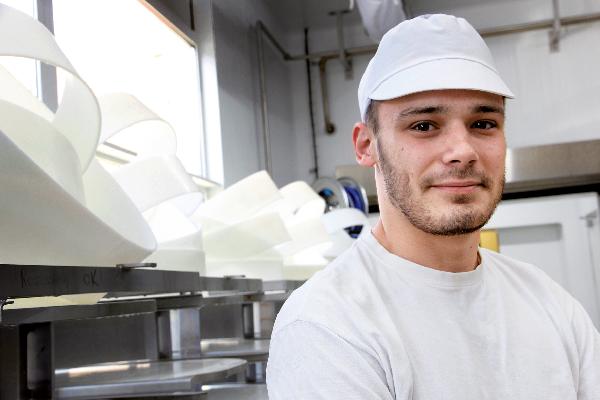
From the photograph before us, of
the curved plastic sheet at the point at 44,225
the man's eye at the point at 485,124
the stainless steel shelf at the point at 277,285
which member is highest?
the man's eye at the point at 485,124

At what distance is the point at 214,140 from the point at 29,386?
2.08 m

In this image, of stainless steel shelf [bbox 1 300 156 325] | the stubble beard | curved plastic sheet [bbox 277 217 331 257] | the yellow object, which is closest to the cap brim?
the stubble beard

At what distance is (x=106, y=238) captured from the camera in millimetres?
992

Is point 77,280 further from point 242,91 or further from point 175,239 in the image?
point 242,91

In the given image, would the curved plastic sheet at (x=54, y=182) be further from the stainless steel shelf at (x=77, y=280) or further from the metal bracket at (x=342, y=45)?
the metal bracket at (x=342, y=45)

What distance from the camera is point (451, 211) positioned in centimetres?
103

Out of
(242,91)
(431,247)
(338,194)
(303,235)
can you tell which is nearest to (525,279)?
(431,247)

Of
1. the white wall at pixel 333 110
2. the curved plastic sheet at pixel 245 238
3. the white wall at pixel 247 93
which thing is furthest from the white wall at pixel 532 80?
the curved plastic sheet at pixel 245 238

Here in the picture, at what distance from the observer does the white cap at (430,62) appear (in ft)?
3.34

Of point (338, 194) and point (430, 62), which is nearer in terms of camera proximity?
point (430, 62)

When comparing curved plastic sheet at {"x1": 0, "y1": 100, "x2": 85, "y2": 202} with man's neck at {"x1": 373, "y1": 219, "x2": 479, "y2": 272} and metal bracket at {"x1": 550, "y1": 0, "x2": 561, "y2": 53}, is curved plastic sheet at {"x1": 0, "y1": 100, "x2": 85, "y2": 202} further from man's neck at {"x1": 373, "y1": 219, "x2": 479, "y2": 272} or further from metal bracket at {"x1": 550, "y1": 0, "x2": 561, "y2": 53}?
metal bracket at {"x1": 550, "y1": 0, "x2": 561, "y2": 53}

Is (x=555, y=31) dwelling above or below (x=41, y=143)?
above

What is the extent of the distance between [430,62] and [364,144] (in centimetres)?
17

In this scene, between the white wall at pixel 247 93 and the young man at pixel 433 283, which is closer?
the young man at pixel 433 283
